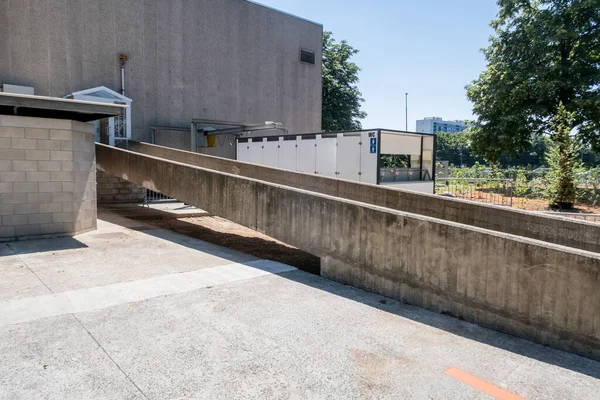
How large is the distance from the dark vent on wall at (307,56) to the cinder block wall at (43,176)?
17.4 m

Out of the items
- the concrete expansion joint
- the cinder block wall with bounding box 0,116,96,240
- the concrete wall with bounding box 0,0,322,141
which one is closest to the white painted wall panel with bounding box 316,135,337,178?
the concrete wall with bounding box 0,0,322,141

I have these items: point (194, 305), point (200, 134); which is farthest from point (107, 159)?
point (194, 305)

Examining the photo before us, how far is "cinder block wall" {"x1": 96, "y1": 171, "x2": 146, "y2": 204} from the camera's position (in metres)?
15.7

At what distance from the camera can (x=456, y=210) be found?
25.3ft

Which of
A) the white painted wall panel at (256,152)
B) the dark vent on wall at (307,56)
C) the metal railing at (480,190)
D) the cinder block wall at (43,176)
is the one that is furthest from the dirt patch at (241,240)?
the dark vent on wall at (307,56)

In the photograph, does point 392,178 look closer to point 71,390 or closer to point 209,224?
point 209,224

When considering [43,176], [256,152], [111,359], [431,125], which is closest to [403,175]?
[256,152]

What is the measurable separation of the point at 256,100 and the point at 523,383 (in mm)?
20338

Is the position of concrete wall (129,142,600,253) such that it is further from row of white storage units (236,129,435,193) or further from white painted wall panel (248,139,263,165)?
white painted wall panel (248,139,263,165)

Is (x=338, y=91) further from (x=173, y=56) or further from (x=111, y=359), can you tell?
(x=111, y=359)

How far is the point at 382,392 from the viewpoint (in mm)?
3285

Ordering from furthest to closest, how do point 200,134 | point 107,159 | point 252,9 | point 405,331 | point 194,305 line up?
point 252,9
point 200,134
point 107,159
point 194,305
point 405,331

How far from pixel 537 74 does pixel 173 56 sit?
67.6 ft

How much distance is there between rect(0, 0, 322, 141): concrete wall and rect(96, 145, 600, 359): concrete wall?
1157 centimetres
